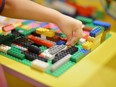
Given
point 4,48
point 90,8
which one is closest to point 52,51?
point 4,48

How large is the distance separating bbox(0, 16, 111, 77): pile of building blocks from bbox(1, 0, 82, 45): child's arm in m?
0.04

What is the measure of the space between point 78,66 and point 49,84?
101 millimetres

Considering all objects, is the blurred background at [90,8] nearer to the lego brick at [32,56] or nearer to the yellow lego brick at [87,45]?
the yellow lego brick at [87,45]

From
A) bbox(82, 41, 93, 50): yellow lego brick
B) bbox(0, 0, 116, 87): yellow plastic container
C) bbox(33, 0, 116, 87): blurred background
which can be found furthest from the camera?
bbox(33, 0, 116, 87): blurred background

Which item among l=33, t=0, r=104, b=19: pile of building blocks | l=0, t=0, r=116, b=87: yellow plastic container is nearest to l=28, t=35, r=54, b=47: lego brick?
l=0, t=0, r=116, b=87: yellow plastic container

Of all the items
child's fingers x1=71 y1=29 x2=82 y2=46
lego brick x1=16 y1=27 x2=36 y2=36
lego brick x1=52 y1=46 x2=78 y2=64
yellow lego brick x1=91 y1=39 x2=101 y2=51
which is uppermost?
child's fingers x1=71 y1=29 x2=82 y2=46

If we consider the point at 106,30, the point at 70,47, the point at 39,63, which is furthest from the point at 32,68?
the point at 106,30

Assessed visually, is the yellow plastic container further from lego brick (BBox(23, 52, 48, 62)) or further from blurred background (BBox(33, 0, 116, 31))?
blurred background (BBox(33, 0, 116, 31))

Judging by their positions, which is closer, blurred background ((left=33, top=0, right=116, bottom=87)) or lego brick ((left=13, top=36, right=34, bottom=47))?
lego brick ((left=13, top=36, right=34, bottom=47))

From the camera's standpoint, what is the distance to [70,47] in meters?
0.57

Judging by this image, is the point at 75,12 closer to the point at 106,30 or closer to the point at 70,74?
the point at 106,30

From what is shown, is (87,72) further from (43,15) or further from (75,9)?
(75,9)

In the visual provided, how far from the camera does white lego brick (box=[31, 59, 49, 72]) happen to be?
483 millimetres

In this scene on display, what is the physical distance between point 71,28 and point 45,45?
9cm
